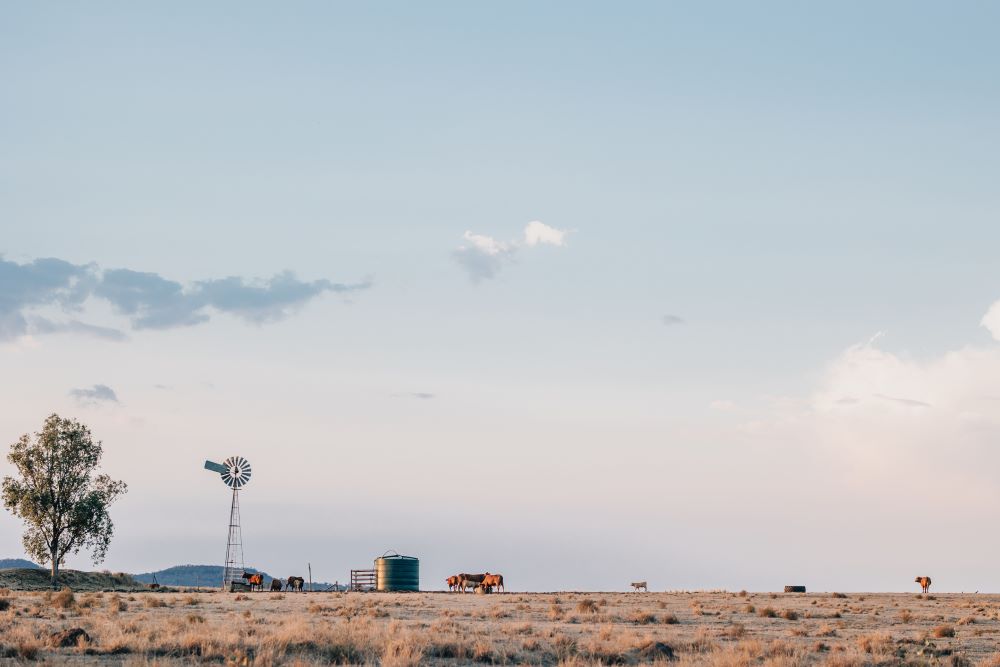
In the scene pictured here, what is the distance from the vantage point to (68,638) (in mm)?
26641

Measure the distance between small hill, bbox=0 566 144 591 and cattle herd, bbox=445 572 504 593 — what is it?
2707cm

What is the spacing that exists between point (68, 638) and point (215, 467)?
77.7 metres

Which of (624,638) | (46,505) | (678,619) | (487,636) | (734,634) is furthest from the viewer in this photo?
(46,505)

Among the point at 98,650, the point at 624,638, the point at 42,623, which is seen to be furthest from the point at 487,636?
the point at 42,623

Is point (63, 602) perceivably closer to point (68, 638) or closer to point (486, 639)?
point (68, 638)

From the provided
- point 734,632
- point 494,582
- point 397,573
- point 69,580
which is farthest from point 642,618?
point 69,580

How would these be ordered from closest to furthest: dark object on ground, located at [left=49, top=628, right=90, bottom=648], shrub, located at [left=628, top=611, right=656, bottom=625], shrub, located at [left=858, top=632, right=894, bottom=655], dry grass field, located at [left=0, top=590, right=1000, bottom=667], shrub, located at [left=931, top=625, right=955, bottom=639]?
1. dry grass field, located at [left=0, top=590, right=1000, bottom=667]
2. dark object on ground, located at [left=49, top=628, right=90, bottom=648]
3. shrub, located at [left=858, top=632, right=894, bottom=655]
4. shrub, located at [left=931, top=625, right=955, bottom=639]
5. shrub, located at [left=628, top=611, right=656, bottom=625]

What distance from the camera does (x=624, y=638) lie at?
28.6 meters

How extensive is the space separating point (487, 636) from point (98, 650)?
37.2 feet

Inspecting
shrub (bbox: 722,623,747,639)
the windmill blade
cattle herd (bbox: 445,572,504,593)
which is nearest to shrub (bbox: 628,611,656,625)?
shrub (bbox: 722,623,747,639)

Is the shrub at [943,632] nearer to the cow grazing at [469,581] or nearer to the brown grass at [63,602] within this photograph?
the brown grass at [63,602]

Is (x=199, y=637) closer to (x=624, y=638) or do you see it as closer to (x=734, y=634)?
(x=624, y=638)

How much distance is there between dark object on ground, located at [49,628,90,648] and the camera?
26.3 meters

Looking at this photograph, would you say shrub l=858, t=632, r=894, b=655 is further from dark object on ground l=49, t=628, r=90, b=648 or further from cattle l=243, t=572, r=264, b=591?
cattle l=243, t=572, r=264, b=591
